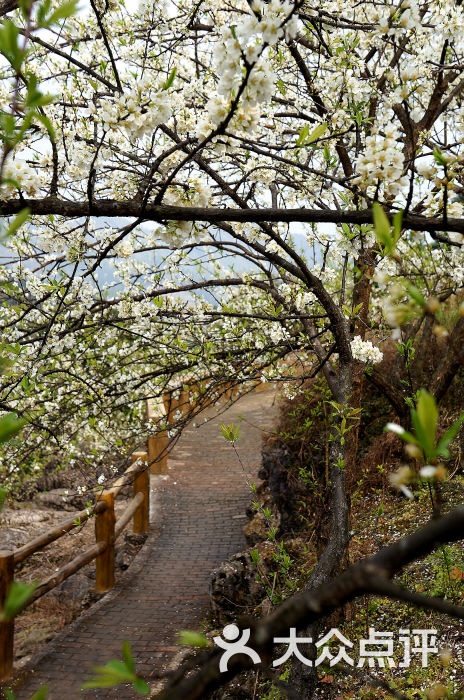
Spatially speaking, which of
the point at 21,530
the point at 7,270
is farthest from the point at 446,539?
the point at 21,530

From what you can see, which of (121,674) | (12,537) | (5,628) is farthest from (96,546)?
(121,674)

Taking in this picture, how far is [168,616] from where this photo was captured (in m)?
5.78

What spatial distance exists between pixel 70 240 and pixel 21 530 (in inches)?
285

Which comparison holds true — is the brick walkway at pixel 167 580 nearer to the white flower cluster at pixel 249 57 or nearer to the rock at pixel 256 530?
the rock at pixel 256 530

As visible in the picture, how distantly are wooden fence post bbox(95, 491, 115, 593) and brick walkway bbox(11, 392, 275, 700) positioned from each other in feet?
0.56

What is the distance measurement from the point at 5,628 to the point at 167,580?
216cm

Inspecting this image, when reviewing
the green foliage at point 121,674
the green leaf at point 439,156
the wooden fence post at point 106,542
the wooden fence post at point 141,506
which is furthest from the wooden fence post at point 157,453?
the green foliage at point 121,674

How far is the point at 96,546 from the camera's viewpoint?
6469mm

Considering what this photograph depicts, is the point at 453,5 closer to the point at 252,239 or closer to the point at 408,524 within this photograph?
the point at 252,239

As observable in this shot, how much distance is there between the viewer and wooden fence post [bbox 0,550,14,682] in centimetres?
483

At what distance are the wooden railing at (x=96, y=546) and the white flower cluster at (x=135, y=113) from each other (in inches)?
86.1

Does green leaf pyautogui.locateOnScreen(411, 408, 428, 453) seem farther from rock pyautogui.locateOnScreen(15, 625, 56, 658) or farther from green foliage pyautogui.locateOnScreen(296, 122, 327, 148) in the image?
rock pyautogui.locateOnScreen(15, 625, 56, 658)

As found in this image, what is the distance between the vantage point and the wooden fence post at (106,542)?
659 centimetres

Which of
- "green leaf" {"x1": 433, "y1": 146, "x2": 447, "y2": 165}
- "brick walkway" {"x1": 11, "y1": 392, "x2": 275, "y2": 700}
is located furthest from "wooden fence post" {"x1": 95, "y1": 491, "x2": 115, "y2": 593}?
"green leaf" {"x1": 433, "y1": 146, "x2": 447, "y2": 165}
